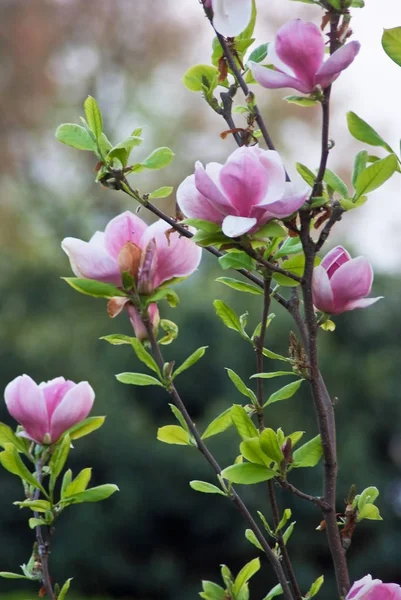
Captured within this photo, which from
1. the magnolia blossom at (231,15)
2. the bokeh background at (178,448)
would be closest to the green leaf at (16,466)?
the magnolia blossom at (231,15)

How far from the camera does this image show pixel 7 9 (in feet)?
30.6

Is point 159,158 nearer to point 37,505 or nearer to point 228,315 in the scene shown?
point 228,315

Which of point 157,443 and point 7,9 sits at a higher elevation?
point 7,9

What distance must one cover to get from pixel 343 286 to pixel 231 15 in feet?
0.59

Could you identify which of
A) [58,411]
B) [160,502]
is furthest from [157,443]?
[58,411]

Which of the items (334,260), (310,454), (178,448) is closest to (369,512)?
(310,454)

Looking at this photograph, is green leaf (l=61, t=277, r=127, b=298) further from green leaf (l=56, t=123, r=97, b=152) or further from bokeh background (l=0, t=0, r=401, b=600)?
bokeh background (l=0, t=0, r=401, b=600)

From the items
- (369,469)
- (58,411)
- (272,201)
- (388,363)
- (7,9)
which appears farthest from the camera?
(7,9)

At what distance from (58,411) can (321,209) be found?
255 millimetres

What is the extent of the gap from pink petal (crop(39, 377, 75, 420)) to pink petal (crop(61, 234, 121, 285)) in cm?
14

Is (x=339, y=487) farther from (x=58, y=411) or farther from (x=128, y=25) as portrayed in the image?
(x=128, y=25)

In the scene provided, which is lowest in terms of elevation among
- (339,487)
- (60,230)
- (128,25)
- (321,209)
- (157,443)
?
(339,487)

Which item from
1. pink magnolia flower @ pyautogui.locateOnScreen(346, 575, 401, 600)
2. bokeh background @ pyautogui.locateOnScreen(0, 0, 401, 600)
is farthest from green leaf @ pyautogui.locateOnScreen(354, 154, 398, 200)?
bokeh background @ pyautogui.locateOnScreen(0, 0, 401, 600)

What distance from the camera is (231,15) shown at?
50cm
